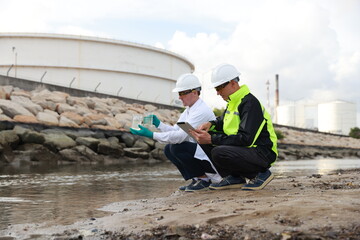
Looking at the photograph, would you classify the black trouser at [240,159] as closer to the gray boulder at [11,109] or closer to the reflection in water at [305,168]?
the reflection in water at [305,168]

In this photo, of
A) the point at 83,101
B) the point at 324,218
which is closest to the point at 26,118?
the point at 83,101

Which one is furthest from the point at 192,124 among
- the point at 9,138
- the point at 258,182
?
the point at 9,138

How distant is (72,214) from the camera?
3.70 meters

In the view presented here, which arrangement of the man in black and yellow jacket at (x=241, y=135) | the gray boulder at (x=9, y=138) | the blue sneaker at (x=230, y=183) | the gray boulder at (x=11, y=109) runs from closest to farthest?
1. the man in black and yellow jacket at (x=241, y=135)
2. the blue sneaker at (x=230, y=183)
3. the gray boulder at (x=9, y=138)
4. the gray boulder at (x=11, y=109)

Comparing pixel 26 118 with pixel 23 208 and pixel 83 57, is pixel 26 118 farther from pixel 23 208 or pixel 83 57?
pixel 83 57

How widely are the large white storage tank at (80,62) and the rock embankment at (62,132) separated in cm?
892

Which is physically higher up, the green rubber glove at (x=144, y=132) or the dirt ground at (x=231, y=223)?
the green rubber glove at (x=144, y=132)

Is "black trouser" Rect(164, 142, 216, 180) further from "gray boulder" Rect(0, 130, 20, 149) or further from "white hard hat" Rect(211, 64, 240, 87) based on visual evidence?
"gray boulder" Rect(0, 130, 20, 149)

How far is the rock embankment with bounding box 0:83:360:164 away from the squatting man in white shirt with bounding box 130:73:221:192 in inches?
266

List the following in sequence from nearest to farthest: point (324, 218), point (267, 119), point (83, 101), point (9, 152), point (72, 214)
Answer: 1. point (324, 218)
2. point (72, 214)
3. point (267, 119)
4. point (9, 152)
5. point (83, 101)

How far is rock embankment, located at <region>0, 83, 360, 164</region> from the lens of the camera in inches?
437

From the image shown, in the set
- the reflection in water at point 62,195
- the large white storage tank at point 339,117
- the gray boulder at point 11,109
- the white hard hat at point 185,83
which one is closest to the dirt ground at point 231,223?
the reflection in water at point 62,195

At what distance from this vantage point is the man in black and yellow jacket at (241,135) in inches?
166

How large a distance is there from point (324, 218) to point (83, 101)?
55.2 feet
